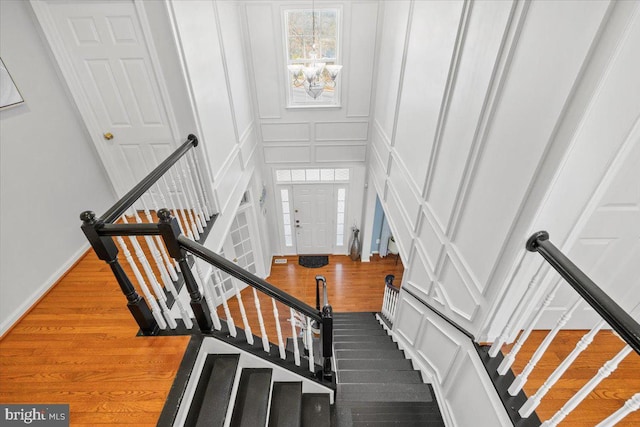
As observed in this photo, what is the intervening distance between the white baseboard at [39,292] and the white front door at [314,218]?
394 centimetres

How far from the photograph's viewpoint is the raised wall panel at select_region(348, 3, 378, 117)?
14.6ft

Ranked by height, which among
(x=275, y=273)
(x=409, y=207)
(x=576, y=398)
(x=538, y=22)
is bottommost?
(x=275, y=273)

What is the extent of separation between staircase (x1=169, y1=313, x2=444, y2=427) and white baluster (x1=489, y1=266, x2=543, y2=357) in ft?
3.81

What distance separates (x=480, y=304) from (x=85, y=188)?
3794 mm

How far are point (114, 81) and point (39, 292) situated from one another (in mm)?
2045

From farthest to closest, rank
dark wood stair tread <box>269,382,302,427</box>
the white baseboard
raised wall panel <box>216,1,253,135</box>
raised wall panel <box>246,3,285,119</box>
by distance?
raised wall panel <box>246,3,285,119</box>
raised wall panel <box>216,1,253,135</box>
the white baseboard
dark wood stair tread <box>269,382,302,427</box>

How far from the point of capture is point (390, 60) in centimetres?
406

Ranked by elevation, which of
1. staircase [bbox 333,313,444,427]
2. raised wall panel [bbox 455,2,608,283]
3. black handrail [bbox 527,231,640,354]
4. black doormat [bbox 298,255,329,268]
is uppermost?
raised wall panel [bbox 455,2,608,283]

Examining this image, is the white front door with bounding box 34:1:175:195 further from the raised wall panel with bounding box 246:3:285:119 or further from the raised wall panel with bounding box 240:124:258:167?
the raised wall panel with bounding box 246:3:285:119

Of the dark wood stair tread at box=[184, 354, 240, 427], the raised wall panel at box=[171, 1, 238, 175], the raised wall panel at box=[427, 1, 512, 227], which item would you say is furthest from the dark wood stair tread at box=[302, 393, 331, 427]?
the raised wall panel at box=[171, 1, 238, 175]

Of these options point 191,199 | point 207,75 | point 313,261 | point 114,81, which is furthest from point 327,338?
point 313,261

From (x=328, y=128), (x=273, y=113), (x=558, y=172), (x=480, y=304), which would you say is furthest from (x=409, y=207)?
(x=273, y=113)

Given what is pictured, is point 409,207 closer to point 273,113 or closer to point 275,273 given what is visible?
point 273,113

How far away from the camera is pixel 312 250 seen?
7.01 m
